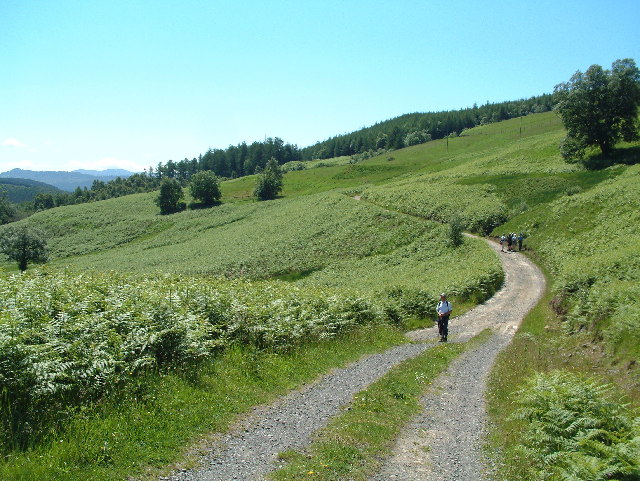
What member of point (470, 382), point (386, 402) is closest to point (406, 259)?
point (470, 382)

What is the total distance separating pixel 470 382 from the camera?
1441 centimetres

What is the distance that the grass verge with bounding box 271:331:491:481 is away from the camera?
7938 millimetres

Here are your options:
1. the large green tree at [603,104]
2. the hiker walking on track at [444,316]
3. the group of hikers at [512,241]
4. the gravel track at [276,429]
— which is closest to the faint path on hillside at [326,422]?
the gravel track at [276,429]

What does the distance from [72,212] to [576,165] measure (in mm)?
131383

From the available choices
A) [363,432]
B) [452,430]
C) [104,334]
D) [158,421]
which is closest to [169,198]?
[104,334]

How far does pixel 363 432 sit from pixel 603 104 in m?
70.8

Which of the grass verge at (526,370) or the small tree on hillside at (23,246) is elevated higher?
the small tree on hillside at (23,246)

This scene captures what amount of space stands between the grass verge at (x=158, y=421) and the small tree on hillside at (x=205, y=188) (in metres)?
117

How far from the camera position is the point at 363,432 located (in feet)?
31.4

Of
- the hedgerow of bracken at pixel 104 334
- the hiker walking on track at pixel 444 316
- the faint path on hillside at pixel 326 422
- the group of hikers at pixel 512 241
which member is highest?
the hedgerow of bracken at pixel 104 334

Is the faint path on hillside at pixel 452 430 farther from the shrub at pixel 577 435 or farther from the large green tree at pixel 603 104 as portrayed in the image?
the large green tree at pixel 603 104

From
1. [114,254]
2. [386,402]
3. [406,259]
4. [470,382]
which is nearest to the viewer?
[386,402]

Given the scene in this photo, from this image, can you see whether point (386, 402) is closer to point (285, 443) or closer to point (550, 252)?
point (285, 443)

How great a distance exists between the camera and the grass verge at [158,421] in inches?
285
